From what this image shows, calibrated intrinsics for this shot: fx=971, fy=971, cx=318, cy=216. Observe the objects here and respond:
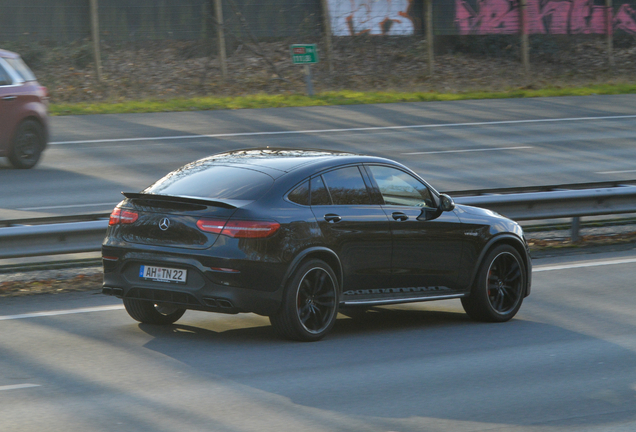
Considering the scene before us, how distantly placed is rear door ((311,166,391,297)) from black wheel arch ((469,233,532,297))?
3.55 feet

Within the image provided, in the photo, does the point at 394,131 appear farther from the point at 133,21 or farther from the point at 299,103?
the point at 133,21

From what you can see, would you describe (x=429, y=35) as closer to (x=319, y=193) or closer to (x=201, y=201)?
(x=319, y=193)

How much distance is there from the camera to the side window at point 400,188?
320 inches

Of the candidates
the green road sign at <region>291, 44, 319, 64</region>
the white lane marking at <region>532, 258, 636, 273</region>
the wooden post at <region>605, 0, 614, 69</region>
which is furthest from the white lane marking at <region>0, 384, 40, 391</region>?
the wooden post at <region>605, 0, 614, 69</region>

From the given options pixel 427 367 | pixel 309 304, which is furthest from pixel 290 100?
pixel 427 367

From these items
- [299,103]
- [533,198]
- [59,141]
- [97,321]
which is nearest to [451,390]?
[97,321]

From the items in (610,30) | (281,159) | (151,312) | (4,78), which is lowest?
(151,312)

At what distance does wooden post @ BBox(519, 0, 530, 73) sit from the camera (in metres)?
34.4

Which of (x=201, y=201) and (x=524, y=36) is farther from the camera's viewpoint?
(x=524, y=36)

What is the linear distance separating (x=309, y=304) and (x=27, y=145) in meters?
10.6

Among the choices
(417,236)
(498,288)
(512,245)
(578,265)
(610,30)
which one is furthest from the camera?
(610,30)

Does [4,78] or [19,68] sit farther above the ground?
[19,68]

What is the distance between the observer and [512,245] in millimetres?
8961

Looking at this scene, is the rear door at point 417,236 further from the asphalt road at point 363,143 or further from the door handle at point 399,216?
the asphalt road at point 363,143
